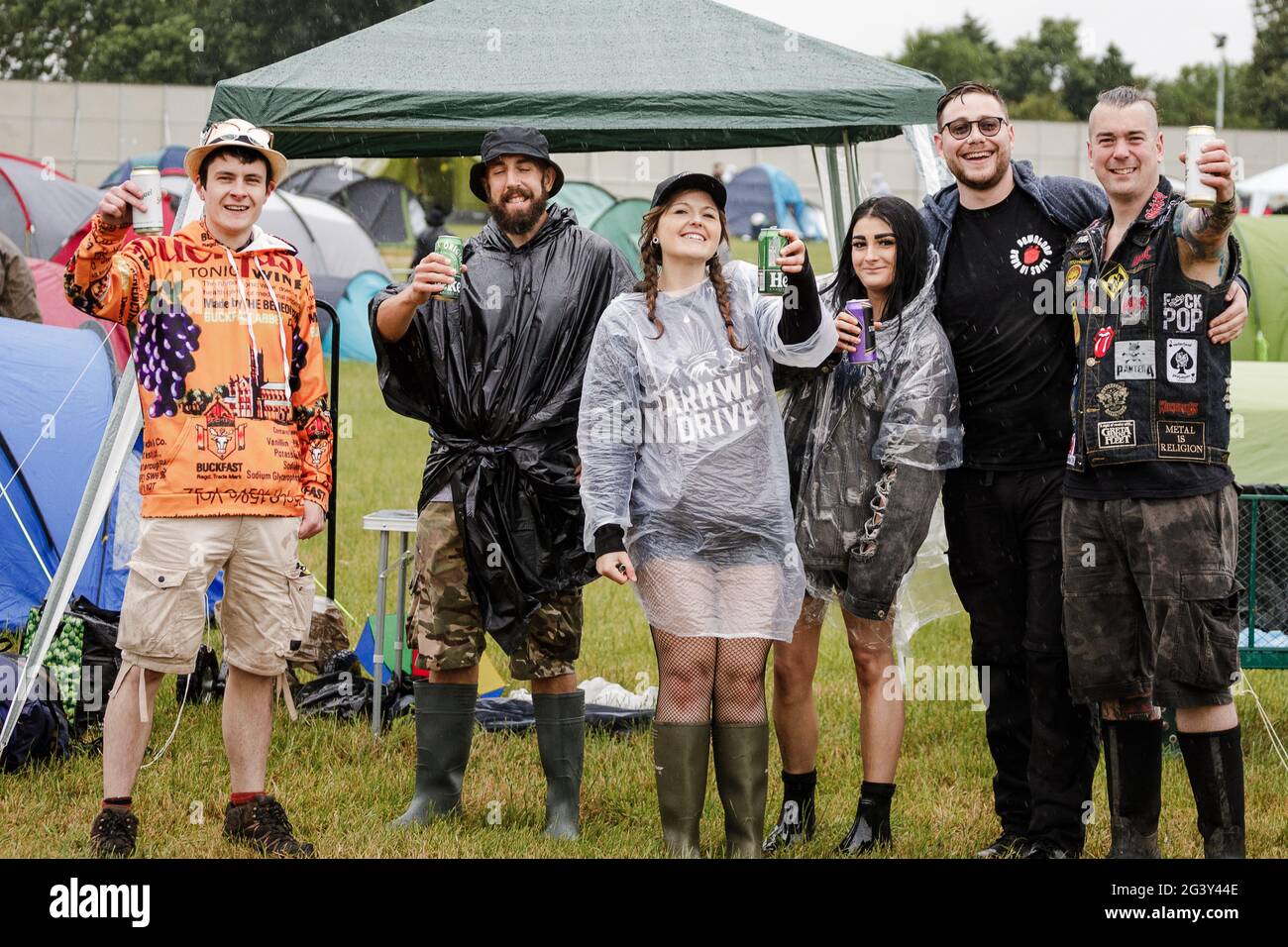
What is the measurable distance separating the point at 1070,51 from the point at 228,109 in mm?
72182

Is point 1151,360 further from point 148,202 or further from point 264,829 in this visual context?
point 264,829

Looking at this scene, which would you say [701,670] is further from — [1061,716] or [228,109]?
[228,109]

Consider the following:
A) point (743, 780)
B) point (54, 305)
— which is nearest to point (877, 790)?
point (743, 780)

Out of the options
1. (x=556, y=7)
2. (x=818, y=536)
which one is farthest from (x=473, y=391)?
(x=556, y=7)

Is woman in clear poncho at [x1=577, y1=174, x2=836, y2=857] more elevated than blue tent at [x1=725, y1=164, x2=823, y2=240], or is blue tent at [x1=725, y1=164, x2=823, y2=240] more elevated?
blue tent at [x1=725, y1=164, x2=823, y2=240]

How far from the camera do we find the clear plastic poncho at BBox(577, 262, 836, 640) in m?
3.78

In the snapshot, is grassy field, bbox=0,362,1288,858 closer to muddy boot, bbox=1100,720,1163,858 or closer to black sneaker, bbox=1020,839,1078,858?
black sneaker, bbox=1020,839,1078,858

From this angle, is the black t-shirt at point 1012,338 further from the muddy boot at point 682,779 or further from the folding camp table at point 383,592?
the folding camp table at point 383,592

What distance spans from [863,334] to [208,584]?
1.94m

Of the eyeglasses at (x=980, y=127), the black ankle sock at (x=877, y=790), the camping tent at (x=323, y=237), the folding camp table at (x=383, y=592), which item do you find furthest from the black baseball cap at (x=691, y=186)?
the camping tent at (x=323, y=237)

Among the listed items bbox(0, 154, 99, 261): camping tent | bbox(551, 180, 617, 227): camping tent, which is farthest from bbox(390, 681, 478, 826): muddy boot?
bbox(551, 180, 617, 227): camping tent

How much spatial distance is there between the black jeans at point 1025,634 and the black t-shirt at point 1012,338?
0.29ft

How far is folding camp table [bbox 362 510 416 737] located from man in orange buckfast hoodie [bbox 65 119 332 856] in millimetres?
1282

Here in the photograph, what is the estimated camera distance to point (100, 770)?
4926 millimetres
